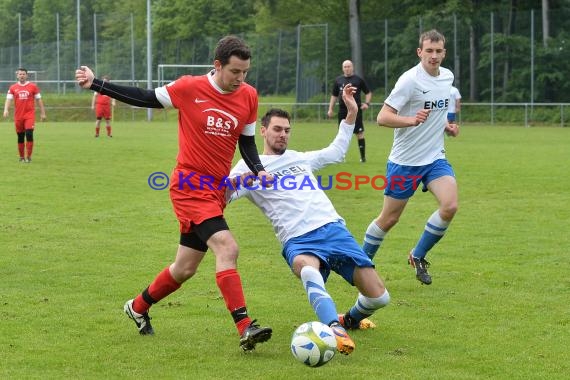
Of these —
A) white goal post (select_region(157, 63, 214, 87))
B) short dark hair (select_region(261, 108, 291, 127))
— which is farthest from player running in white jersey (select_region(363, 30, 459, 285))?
white goal post (select_region(157, 63, 214, 87))

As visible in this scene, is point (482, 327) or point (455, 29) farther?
point (455, 29)

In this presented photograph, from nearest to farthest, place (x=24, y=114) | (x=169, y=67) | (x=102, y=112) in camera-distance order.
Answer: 1. (x=24, y=114)
2. (x=102, y=112)
3. (x=169, y=67)

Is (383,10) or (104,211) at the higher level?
(383,10)

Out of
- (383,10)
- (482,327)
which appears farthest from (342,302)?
(383,10)

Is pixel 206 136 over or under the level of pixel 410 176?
over

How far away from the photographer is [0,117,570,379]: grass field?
18.4 feet

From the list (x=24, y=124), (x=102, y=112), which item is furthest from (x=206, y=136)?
(x=102, y=112)

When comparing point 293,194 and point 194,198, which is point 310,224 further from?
point 194,198

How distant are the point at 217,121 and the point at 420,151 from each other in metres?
2.81

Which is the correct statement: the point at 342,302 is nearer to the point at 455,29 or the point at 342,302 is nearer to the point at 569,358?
the point at 569,358

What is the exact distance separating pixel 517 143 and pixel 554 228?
16539mm

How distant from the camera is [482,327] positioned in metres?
6.49

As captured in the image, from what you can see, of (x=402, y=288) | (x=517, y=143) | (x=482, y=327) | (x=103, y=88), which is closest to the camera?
(x=103, y=88)

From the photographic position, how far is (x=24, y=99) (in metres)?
20.8
